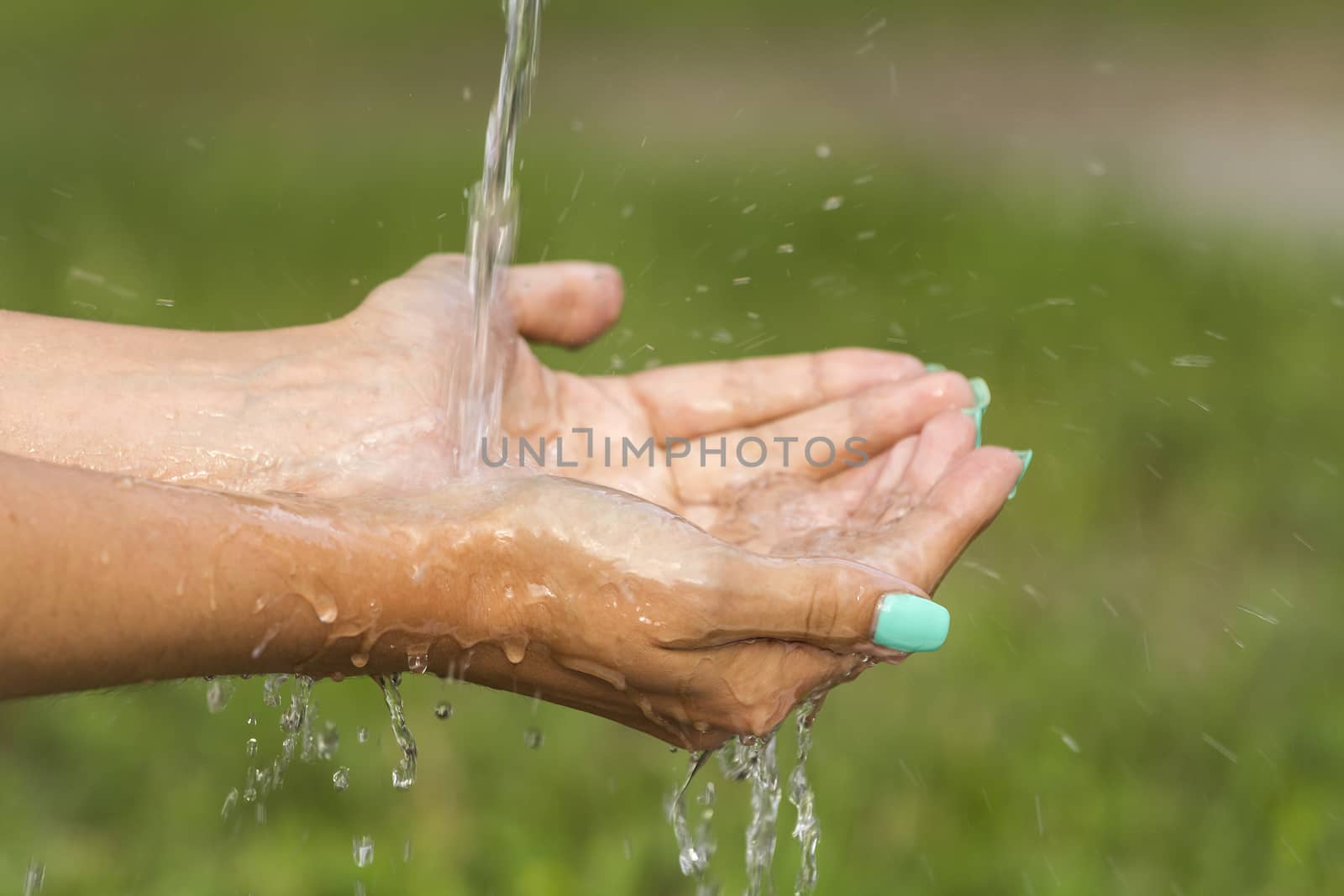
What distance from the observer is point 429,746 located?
2.49 m

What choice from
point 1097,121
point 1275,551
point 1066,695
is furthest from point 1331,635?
point 1097,121

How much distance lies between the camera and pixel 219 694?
2.22 m

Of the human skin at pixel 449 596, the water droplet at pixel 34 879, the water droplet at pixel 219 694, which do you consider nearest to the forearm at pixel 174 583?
the human skin at pixel 449 596

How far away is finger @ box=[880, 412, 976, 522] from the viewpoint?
1.83 meters

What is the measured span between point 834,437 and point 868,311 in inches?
86.8

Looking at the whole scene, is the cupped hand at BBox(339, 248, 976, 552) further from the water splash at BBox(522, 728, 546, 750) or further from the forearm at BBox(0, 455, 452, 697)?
the water splash at BBox(522, 728, 546, 750)

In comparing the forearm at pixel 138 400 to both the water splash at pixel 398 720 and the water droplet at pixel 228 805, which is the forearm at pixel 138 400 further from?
the water droplet at pixel 228 805

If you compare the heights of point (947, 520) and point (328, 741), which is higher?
point (947, 520)

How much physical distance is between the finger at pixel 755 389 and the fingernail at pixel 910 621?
727 millimetres

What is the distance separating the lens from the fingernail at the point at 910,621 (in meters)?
1.44

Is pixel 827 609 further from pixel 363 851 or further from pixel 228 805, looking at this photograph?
pixel 228 805

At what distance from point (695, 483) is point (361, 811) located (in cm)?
A: 85

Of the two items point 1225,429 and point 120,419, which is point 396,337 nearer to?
point 120,419

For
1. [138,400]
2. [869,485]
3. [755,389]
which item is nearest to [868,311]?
[755,389]
